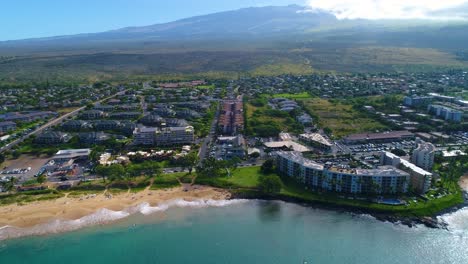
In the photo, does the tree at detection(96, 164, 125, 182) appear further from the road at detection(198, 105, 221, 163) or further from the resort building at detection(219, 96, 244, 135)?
the resort building at detection(219, 96, 244, 135)

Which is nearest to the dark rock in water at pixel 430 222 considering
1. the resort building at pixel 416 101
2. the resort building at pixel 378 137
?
the resort building at pixel 378 137

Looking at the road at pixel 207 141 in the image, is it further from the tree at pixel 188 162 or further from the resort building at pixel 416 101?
the resort building at pixel 416 101

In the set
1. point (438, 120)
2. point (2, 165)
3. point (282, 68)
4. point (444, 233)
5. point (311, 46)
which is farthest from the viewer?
point (311, 46)

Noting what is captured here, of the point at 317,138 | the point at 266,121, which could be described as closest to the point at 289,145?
the point at 317,138

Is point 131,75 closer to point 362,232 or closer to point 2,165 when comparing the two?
point 2,165

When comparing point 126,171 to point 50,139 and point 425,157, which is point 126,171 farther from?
point 425,157

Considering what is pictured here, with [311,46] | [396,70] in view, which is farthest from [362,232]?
[311,46]
